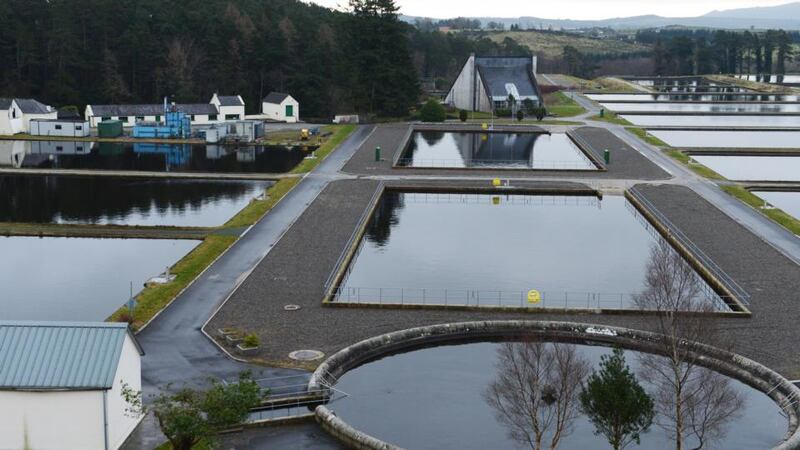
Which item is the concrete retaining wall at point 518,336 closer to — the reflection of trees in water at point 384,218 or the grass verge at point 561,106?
the reflection of trees in water at point 384,218

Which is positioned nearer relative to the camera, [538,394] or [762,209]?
[538,394]

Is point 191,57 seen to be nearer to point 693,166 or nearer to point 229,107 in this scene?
point 229,107

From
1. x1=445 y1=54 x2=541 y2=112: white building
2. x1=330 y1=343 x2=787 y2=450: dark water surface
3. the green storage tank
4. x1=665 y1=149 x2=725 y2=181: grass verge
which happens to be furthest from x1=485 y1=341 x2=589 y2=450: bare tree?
x1=445 y1=54 x2=541 y2=112: white building

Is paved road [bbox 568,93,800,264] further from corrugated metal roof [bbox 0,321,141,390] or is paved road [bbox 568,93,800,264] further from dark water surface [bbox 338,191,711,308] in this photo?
corrugated metal roof [bbox 0,321,141,390]

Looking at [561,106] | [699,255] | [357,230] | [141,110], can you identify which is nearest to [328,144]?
[141,110]

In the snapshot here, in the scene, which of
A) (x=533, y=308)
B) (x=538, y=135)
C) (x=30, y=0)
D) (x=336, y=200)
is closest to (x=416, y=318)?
(x=533, y=308)

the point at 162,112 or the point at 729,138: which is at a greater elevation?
the point at 162,112

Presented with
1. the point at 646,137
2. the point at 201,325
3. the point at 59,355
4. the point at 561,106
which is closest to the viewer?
the point at 59,355
